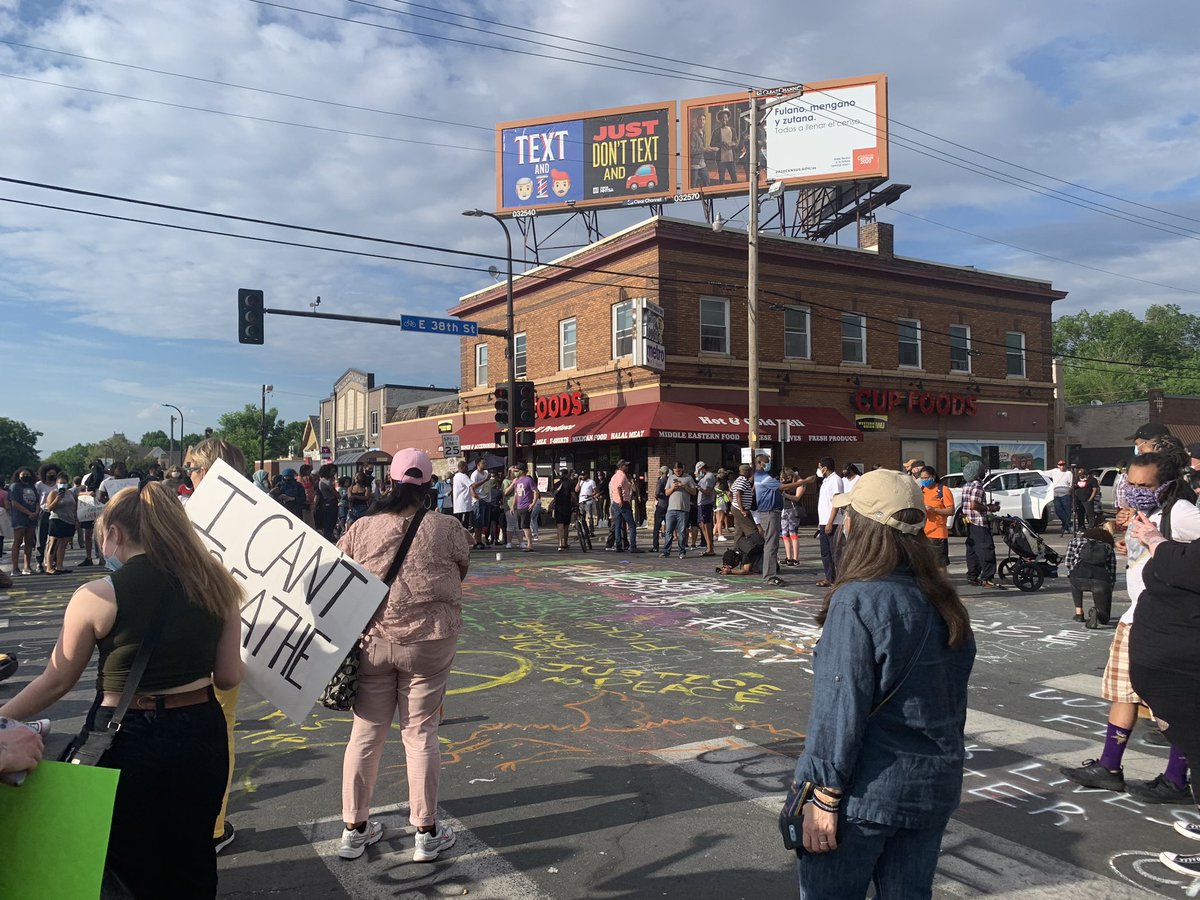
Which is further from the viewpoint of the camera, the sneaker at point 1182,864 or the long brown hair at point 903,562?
the sneaker at point 1182,864

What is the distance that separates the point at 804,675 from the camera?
7301 mm

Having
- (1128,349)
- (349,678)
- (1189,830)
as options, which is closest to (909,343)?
(1189,830)

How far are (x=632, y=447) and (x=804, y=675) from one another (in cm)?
1929

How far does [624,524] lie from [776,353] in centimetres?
1100

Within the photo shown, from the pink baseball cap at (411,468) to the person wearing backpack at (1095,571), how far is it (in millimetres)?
8048

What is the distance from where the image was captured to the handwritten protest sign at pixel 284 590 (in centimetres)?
370

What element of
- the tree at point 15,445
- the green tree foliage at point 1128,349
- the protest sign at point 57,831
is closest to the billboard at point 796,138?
the protest sign at point 57,831

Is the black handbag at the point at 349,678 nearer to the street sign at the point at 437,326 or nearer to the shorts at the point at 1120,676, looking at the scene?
the shorts at the point at 1120,676

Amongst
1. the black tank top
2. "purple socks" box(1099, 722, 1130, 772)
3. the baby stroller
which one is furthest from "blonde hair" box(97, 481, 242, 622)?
the baby stroller

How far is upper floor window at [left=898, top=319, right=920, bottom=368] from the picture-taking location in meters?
29.5

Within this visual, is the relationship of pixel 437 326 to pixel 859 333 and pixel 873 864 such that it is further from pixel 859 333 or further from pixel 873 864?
pixel 873 864

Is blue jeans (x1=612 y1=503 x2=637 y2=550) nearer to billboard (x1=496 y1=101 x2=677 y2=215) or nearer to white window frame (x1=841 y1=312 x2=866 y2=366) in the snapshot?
white window frame (x1=841 y1=312 x2=866 y2=366)

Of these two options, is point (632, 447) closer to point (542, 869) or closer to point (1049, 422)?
point (1049, 422)

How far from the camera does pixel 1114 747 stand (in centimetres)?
471
